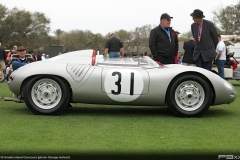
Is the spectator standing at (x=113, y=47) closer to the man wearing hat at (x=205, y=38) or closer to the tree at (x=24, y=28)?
the man wearing hat at (x=205, y=38)

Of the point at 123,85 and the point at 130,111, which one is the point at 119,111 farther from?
the point at 123,85

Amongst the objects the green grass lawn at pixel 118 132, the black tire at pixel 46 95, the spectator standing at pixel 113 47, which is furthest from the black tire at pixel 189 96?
the spectator standing at pixel 113 47

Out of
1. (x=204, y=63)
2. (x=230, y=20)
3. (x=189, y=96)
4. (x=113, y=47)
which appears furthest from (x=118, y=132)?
(x=230, y=20)

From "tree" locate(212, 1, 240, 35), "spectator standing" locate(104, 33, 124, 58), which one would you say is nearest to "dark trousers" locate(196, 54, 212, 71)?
"spectator standing" locate(104, 33, 124, 58)

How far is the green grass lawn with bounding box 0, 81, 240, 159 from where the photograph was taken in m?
4.70

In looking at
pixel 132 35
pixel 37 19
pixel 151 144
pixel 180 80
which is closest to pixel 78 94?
pixel 180 80

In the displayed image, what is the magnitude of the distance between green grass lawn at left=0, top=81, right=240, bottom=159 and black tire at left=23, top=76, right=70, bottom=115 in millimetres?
175

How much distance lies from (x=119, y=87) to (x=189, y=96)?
1106mm

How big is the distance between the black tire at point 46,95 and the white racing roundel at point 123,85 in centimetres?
66

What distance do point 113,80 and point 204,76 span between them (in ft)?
4.71

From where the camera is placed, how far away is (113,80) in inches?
272

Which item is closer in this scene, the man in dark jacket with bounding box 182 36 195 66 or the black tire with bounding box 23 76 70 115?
the black tire with bounding box 23 76 70 115

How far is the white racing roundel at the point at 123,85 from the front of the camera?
22.7ft

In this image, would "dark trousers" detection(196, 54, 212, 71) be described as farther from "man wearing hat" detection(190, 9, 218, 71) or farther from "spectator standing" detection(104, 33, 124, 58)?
"spectator standing" detection(104, 33, 124, 58)
